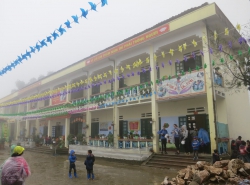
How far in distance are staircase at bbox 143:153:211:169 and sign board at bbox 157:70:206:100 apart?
345 centimetres

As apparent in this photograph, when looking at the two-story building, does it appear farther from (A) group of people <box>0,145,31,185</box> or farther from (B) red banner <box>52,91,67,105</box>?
(A) group of people <box>0,145,31,185</box>

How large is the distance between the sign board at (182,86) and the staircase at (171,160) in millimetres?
3445

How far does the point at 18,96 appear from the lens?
103ft

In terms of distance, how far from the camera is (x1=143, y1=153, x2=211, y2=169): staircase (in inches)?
410

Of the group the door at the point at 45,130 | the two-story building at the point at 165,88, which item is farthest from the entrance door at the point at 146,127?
the door at the point at 45,130

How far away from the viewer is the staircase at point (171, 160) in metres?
10.4

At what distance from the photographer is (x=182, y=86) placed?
40.1 ft

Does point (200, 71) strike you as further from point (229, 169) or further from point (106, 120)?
point (106, 120)

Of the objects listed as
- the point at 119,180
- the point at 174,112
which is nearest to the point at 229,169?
the point at 119,180

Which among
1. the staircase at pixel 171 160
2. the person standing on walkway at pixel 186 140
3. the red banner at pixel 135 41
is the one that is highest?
the red banner at pixel 135 41

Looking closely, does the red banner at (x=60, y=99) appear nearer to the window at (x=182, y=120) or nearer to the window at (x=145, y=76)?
the window at (x=145, y=76)

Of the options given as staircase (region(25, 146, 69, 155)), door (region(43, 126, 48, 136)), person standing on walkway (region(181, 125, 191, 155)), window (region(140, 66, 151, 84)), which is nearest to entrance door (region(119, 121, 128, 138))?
window (region(140, 66, 151, 84))

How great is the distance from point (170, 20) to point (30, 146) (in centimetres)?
1959

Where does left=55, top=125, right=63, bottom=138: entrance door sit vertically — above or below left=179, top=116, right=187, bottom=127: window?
below
